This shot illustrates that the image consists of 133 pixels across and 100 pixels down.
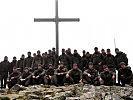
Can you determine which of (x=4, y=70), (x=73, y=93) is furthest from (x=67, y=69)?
(x=4, y=70)

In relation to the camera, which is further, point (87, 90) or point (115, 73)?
point (115, 73)

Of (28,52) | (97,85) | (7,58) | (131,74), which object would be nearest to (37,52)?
(28,52)

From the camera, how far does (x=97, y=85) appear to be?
19.0 metres

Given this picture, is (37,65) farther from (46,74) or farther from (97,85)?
(97,85)

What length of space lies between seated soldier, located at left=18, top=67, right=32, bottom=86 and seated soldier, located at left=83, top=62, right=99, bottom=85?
3.43m

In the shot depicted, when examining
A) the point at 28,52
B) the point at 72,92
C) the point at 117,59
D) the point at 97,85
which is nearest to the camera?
the point at 72,92

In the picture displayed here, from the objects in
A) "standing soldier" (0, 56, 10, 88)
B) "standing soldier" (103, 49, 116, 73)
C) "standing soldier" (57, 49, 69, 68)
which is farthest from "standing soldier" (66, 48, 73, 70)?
"standing soldier" (0, 56, 10, 88)

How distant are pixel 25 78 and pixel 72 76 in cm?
299

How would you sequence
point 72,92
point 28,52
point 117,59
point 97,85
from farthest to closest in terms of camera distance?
point 28,52 → point 117,59 → point 97,85 → point 72,92

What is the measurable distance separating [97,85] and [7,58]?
6.67 m

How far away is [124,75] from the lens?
19422 mm

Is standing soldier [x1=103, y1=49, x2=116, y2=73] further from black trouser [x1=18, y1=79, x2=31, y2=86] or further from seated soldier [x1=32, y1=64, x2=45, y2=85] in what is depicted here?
black trouser [x1=18, y1=79, x2=31, y2=86]

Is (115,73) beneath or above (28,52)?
beneath

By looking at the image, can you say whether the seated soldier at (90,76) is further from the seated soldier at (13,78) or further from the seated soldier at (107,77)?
the seated soldier at (13,78)
